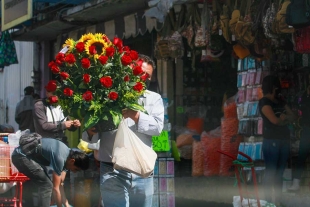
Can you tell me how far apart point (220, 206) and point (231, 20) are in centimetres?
316

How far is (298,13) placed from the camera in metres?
7.80

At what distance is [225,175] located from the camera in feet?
37.0

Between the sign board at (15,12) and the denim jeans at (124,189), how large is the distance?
665cm

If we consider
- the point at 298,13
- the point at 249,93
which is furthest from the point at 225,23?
the point at 298,13

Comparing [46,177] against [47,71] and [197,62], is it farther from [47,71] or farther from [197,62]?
[47,71]

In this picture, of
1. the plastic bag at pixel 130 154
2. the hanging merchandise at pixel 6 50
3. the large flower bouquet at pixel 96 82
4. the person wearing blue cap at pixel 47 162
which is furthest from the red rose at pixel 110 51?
the hanging merchandise at pixel 6 50

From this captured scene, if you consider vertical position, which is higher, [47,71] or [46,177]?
[47,71]

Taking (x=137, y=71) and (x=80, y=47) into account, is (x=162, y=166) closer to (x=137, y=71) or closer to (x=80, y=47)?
(x=137, y=71)

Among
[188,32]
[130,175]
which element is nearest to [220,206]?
[188,32]

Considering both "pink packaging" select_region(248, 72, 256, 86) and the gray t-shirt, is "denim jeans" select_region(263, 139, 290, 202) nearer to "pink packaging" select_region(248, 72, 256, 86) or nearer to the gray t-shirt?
"pink packaging" select_region(248, 72, 256, 86)

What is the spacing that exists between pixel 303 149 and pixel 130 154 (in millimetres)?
4788

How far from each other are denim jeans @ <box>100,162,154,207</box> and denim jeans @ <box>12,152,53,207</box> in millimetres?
3146

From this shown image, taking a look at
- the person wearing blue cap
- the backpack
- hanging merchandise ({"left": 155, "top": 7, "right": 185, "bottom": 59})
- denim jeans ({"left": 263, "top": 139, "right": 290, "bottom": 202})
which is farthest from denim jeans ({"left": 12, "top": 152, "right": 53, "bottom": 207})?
hanging merchandise ({"left": 155, "top": 7, "right": 185, "bottom": 59})

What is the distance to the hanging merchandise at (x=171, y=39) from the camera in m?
10.6
